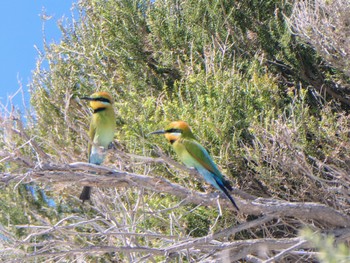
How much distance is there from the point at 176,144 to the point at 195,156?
207 millimetres

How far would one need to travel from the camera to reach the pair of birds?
4004mm

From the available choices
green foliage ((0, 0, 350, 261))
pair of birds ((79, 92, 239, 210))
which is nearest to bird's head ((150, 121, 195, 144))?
pair of birds ((79, 92, 239, 210))

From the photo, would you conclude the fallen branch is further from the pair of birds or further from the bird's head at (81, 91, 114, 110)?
the bird's head at (81, 91, 114, 110)

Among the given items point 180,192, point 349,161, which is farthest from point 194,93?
point 180,192

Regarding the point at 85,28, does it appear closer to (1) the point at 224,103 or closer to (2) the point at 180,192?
(1) the point at 224,103

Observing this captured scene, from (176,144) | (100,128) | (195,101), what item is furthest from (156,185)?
(195,101)

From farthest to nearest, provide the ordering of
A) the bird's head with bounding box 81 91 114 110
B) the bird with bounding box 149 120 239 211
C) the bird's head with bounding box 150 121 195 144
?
the bird's head with bounding box 81 91 114 110, the bird's head with bounding box 150 121 195 144, the bird with bounding box 149 120 239 211

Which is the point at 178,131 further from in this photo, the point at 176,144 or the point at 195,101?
the point at 195,101

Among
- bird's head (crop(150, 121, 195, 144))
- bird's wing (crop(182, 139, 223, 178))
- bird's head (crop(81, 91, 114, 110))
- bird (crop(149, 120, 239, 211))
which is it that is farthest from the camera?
bird's head (crop(81, 91, 114, 110))

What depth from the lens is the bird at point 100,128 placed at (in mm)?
4449

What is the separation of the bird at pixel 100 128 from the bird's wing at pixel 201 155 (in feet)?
1.80

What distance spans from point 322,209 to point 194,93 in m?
1.74

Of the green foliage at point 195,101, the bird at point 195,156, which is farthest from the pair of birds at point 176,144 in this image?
the green foliage at point 195,101

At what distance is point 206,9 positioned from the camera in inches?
245
